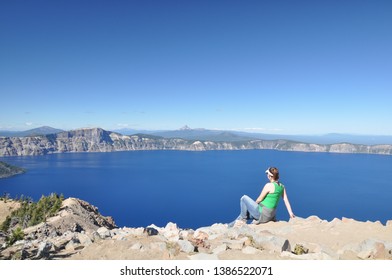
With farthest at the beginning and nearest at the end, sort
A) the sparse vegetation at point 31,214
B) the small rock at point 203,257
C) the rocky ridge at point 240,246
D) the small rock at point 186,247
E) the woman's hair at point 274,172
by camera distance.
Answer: the sparse vegetation at point 31,214, the woman's hair at point 274,172, the small rock at point 186,247, the rocky ridge at point 240,246, the small rock at point 203,257

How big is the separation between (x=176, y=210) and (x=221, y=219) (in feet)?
64.7

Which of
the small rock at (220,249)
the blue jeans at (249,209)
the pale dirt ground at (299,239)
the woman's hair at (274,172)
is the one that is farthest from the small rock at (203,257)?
the woman's hair at (274,172)

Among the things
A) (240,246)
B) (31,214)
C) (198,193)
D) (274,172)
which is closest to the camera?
(240,246)

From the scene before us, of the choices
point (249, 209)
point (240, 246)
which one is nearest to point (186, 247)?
point (240, 246)

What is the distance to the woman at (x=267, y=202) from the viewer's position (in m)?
10.1

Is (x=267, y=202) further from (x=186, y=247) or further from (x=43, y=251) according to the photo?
(x=43, y=251)

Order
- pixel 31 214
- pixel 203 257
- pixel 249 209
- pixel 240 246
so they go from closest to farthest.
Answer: pixel 203 257, pixel 240 246, pixel 249 209, pixel 31 214

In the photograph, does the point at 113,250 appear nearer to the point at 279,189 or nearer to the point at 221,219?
the point at 279,189

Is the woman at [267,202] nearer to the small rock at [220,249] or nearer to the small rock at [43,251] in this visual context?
the small rock at [220,249]

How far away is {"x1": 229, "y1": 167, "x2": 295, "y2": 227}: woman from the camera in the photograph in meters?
Result: 10.1

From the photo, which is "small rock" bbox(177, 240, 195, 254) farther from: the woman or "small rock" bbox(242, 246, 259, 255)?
the woman

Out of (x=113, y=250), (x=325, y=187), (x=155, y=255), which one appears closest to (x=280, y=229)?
(x=155, y=255)

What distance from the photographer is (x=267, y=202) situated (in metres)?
10.4

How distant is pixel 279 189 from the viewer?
1011cm
